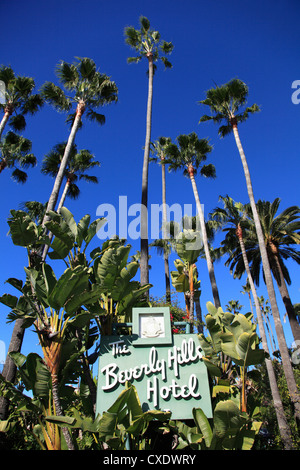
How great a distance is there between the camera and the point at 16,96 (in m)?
16.1

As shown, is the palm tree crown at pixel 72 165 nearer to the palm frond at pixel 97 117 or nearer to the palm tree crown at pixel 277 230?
the palm frond at pixel 97 117

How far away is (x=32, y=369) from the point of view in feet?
18.5

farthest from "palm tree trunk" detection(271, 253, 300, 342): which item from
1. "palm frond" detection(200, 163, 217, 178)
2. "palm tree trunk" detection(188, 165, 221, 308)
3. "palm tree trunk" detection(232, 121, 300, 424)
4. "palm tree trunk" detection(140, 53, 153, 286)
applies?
"palm tree trunk" detection(140, 53, 153, 286)

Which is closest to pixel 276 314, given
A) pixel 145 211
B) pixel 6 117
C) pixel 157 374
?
pixel 145 211

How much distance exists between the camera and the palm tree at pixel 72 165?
16719mm

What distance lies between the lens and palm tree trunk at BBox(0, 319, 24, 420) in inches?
306

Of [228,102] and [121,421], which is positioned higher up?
[228,102]

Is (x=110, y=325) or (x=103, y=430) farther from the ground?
(x=110, y=325)

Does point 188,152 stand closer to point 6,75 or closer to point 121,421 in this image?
point 6,75

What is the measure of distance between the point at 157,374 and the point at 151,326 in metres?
0.91

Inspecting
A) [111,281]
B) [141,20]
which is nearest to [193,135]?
[141,20]

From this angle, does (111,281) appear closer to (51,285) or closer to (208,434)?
(51,285)
